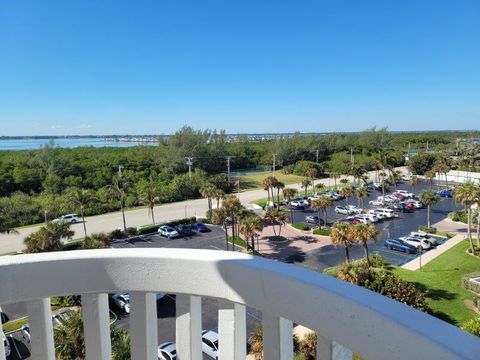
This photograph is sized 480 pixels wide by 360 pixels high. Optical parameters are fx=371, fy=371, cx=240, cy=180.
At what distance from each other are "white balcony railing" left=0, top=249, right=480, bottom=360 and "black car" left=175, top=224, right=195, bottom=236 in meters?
28.6

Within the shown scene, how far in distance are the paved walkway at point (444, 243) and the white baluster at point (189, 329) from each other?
75.4 ft

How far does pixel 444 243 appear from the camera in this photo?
89.9 feet

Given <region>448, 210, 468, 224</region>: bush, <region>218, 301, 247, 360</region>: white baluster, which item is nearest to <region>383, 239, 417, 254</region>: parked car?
<region>448, 210, 468, 224</region>: bush

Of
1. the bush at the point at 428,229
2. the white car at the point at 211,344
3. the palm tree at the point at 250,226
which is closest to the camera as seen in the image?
the white car at the point at 211,344

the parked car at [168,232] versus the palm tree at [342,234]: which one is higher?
the palm tree at [342,234]

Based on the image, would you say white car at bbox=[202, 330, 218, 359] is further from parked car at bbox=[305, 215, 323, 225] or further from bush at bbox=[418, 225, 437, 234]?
bush at bbox=[418, 225, 437, 234]

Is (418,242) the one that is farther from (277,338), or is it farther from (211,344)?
(277,338)

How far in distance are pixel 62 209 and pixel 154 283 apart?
127 ft

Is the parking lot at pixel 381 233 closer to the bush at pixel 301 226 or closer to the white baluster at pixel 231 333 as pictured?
the bush at pixel 301 226

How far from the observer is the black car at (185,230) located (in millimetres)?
30500

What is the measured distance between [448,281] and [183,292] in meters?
22.2

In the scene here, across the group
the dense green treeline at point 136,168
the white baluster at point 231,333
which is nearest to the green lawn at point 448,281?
the white baluster at point 231,333

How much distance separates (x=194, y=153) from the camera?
63188 millimetres

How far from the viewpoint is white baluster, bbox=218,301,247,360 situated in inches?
86.0
